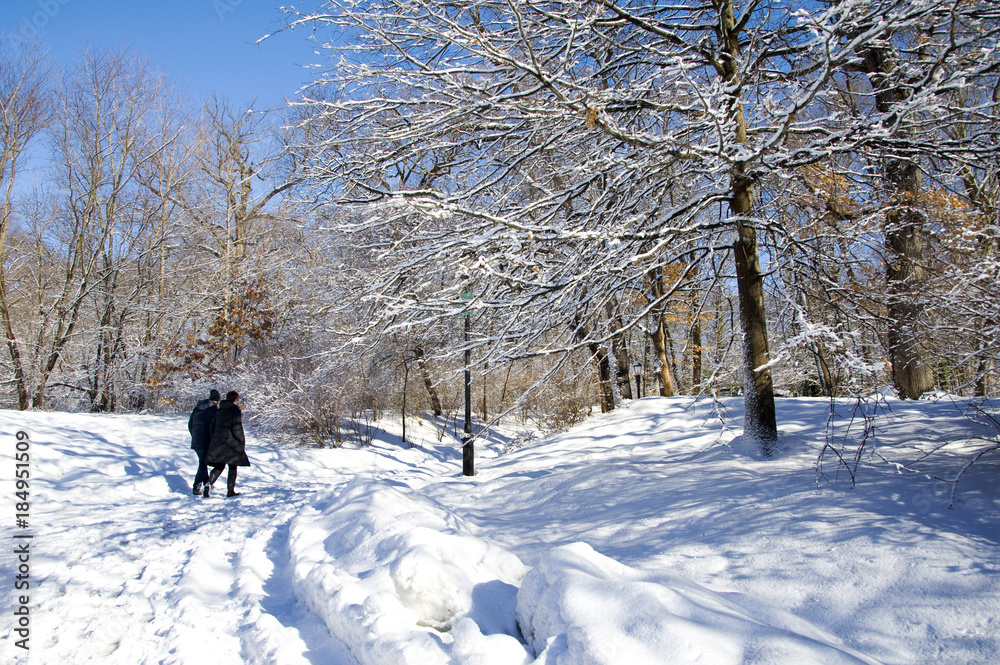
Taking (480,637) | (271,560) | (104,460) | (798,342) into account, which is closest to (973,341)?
(798,342)

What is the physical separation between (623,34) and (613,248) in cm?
353

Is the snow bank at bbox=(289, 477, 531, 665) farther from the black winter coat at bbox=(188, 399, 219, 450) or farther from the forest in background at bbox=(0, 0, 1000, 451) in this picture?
the black winter coat at bbox=(188, 399, 219, 450)

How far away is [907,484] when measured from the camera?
4.47 metres

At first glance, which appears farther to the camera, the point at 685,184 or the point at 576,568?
the point at 685,184

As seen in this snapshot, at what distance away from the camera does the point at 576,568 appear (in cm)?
278

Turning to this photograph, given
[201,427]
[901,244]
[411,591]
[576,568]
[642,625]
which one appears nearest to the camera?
[642,625]

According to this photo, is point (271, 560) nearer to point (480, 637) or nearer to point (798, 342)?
point (480, 637)

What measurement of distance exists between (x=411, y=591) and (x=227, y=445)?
5905 millimetres

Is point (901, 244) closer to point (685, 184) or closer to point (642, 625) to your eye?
point (685, 184)

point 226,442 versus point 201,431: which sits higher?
Result: point 201,431

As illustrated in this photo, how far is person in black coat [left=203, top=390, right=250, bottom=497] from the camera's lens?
7.80 metres

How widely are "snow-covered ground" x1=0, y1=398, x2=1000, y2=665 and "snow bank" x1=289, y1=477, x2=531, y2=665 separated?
0.04 ft

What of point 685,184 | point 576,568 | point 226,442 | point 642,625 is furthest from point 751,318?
point 226,442

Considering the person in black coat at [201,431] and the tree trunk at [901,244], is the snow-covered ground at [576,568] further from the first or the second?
the tree trunk at [901,244]
